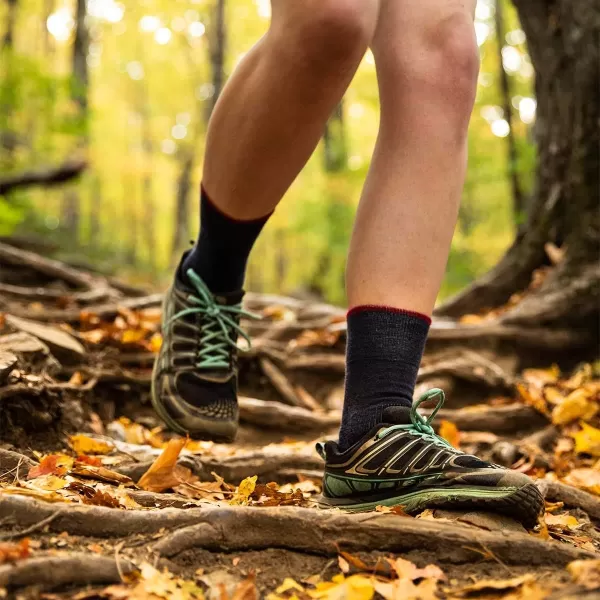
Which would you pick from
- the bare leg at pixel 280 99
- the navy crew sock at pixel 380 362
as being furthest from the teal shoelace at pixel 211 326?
the navy crew sock at pixel 380 362

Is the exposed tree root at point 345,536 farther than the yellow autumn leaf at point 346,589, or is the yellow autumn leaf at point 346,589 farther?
the exposed tree root at point 345,536

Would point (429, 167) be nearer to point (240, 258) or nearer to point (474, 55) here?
point (474, 55)

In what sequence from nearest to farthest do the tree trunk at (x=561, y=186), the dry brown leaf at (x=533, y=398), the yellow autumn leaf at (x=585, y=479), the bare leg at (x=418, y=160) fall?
1. the bare leg at (x=418, y=160)
2. the yellow autumn leaf at (x=585, y=479)
3. the dry brown leaf at (x=533, y=398)
4. the tree trunk at (x=561, y=186)

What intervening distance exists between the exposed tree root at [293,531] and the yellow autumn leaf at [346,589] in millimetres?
112

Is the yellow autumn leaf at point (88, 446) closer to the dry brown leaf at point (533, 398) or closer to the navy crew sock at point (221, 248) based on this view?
the navy crew sock at point (221, 248)

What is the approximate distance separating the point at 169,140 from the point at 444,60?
2522 cm

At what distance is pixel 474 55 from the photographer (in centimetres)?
163

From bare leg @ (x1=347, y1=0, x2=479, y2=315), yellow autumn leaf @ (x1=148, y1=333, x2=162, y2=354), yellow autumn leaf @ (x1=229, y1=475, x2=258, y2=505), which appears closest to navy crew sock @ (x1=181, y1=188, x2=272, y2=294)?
bare leg @ (x1=347, y1=0, x2=479, y2=315)

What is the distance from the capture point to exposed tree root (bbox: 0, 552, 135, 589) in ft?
3.40

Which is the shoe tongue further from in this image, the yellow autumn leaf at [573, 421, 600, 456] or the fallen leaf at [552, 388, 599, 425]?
the fallen leaf at [552, 388, 599, 425]

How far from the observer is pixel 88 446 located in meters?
2.08

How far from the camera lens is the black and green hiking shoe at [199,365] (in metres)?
1.86

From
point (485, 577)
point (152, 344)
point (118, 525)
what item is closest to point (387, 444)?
point (485, 577)

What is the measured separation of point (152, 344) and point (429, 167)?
6.61 ft
